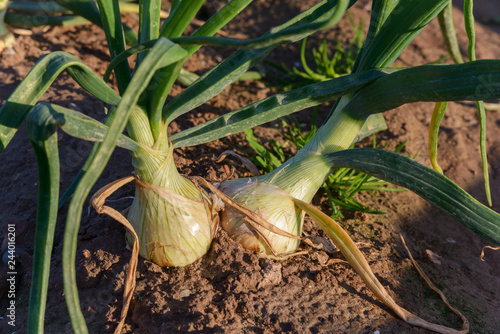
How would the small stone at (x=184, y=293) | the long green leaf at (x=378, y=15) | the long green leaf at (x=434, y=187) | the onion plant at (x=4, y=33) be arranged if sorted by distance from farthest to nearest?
the onion plant at (x=4, y=33)
the long green leaf at (x=378, y=15)
the small stone at (x=184, y=293)
the long green leaf at (x=434, y=187)

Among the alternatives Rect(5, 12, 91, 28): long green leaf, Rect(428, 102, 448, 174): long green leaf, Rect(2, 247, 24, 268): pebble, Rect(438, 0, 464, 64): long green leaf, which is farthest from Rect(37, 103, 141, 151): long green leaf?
Rect(5, 12, 91, 28): long green leaf

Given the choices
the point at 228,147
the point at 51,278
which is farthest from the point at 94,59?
the point at 51,278

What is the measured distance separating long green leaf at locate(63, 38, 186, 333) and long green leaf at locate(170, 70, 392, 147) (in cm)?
31

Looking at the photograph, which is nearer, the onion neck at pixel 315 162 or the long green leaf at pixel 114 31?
the long green leaf at pixel 114 31

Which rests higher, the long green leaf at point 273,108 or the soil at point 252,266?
the long green leaf at point 273,108

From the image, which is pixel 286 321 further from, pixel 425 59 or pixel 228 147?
pixel 425 59

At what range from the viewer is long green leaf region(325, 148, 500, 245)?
0.92 m

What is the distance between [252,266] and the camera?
1073 millimetres

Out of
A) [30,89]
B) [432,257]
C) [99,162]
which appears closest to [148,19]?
[30,89]

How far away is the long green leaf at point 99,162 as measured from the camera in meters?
0.67

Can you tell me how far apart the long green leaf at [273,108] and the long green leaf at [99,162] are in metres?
0.31

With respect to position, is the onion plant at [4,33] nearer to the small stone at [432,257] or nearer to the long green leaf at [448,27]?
the long green leaf at [448,27]

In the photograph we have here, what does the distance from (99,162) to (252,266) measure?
1.78 ft

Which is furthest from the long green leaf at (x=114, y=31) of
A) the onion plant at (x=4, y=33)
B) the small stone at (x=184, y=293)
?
the onion plant at (x=4, y=33)
